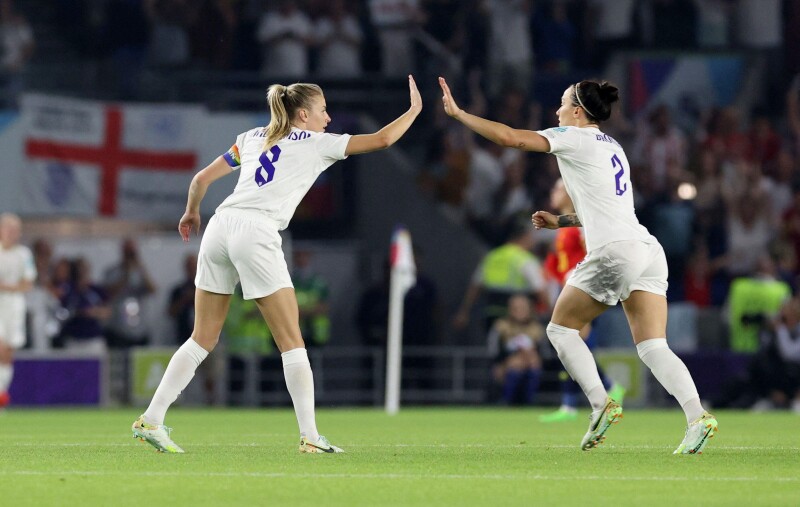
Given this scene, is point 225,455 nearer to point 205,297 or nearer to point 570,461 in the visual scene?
point 205,297

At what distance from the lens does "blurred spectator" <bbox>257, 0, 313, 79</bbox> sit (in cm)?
2405

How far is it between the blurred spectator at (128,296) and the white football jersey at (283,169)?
12.7m

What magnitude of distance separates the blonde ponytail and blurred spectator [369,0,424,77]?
14818 millimetres

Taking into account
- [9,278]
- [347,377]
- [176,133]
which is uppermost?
[176,133]

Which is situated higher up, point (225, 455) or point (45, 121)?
point (45, 121)

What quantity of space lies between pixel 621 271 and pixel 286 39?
49.2ft

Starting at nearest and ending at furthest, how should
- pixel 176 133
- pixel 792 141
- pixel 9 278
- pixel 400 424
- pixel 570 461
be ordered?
pixel 570 461 → pixel 400 424 → pixel 9 278 → pixel 176 133 → pixel 792 141

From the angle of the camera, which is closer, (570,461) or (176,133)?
(570,461)

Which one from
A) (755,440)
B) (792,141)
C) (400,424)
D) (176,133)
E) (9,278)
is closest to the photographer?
(755,440)

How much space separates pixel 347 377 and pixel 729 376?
5.24 meters

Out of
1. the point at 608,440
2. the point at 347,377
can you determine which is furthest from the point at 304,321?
the point at 608,440

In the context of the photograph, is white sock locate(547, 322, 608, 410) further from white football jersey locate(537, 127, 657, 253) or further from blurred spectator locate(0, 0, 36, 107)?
blurred spectator locate(0, 0, 36, 107)

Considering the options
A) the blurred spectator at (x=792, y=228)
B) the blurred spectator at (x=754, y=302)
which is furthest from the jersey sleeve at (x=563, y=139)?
the blurred spectator at (x=792, y=228)

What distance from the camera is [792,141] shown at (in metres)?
24.2
